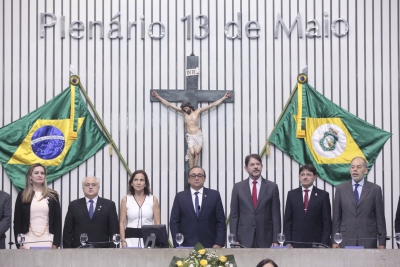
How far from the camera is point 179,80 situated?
10453 mm

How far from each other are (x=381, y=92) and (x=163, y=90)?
257 cm

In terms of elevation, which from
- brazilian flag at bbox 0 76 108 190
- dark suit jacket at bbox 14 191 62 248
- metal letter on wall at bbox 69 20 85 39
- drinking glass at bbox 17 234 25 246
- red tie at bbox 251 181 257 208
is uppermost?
metal letter on wall at bbox 69 20 85 39

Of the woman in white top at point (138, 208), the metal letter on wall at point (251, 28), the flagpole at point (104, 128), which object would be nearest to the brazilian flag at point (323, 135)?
the metal letter on wall at point (251, 28)

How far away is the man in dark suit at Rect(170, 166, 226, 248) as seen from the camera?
835 cm

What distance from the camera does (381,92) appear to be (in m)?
→ 10.5

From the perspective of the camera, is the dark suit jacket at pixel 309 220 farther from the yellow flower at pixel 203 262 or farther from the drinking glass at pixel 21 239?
the yellow flower at pixel 203 262

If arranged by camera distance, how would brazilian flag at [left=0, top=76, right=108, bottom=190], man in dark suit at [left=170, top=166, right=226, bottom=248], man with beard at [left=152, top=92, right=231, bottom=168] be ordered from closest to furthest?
man in dark suit at [left=170, top=166, right=226, bottom=248] → man with beard at [left=152, top=92, right=231, bottom=168] → brazilian flag at [left=0, top=76, right=108, bottom=190]

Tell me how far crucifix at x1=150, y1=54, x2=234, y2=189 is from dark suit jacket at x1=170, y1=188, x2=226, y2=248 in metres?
1.81

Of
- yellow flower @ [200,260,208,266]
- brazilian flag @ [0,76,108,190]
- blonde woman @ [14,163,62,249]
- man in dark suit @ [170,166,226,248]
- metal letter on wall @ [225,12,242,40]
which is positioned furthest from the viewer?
metal letter on wall @ [225,12,242,40]

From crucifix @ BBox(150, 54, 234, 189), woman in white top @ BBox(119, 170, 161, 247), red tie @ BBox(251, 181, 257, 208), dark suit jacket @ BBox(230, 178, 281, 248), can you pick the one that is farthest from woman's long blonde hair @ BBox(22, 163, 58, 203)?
crucifix @ BBox(150, 54, 234, 189)

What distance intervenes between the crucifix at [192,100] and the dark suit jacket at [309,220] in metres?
1.94

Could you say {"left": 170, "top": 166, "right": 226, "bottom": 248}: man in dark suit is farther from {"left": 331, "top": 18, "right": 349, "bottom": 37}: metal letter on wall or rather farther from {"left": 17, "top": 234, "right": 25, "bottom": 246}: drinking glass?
{"left": 331, "top": 18, "right": 349, "bottom": 37}: metal letter on wall

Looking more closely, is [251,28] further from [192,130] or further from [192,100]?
[192,130]

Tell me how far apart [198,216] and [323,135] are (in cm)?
264
